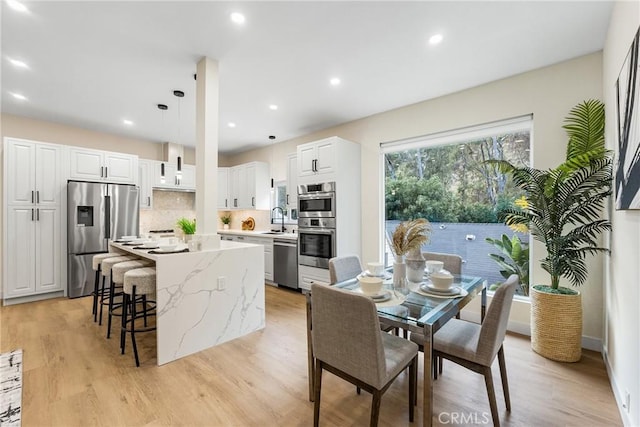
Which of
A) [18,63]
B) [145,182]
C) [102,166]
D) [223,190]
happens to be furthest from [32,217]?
[223,190]

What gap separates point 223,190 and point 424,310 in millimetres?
5834

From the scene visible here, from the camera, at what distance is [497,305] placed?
1.55m

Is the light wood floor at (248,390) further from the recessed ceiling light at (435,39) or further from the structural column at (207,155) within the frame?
the recessed ceiling light at (435,39)

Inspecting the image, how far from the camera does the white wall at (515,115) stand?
2.65m

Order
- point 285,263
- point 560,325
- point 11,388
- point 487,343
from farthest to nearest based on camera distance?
1. point 285,263
2. point 560,325
3. point 11,388
4. point 487,343

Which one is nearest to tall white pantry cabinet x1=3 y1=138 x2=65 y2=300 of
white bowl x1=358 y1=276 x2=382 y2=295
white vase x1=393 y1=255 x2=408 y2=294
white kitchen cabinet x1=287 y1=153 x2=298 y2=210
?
Answer: white kitchen cabinet x1=287 y1=153 x2=298 y2=210

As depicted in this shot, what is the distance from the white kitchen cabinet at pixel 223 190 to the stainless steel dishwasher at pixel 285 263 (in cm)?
220

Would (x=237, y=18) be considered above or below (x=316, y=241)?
above

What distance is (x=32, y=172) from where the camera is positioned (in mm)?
4125

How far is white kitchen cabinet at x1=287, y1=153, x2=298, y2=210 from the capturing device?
498 centimetres

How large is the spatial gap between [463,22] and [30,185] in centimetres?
575

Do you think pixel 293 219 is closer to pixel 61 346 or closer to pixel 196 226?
pixel 196 226

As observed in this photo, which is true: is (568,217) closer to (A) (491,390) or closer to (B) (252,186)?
(A) (491,390)

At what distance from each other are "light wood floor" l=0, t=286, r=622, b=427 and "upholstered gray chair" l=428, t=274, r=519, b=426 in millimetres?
328
